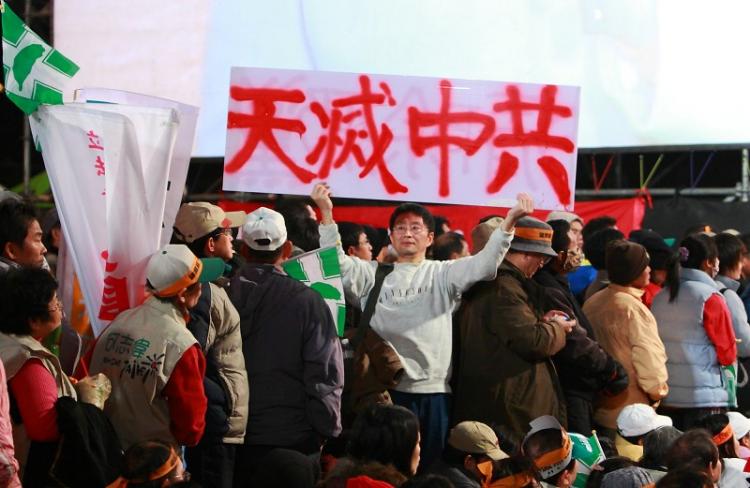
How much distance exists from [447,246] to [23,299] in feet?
10.2

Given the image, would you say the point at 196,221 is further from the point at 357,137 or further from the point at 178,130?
the point at 357,137

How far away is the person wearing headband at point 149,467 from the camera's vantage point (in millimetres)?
3605

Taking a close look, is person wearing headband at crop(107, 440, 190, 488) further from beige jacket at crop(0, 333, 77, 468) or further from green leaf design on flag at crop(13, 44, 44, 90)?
green leaf design on flag at crop(13, 44, 44, 90)

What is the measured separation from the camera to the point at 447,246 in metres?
6.54

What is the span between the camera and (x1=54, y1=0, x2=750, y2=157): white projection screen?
27.6 feet

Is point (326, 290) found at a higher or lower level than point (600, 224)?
lower

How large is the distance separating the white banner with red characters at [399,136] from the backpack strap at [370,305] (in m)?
0.38

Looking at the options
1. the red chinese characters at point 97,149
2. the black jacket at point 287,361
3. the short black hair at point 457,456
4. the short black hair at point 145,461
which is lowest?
the short black hair at point 457,456

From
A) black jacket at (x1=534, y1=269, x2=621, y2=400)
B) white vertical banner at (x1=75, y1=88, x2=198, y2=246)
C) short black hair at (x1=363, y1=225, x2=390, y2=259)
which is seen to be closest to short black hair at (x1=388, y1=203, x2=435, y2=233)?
black jacket at (x1=534, y1=269, x2=621, y2=400)

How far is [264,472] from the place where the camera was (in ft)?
13.7

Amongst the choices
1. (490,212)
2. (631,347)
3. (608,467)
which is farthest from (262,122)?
(490,212)

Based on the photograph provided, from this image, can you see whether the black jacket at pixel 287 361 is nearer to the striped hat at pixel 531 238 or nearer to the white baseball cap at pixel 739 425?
the striped hat at pixel 531 238

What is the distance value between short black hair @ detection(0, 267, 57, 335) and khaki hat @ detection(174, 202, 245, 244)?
105 centimetres

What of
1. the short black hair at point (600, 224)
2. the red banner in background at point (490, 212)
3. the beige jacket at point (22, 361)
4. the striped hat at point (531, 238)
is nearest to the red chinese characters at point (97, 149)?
the beige jacket at point (22, 361)
